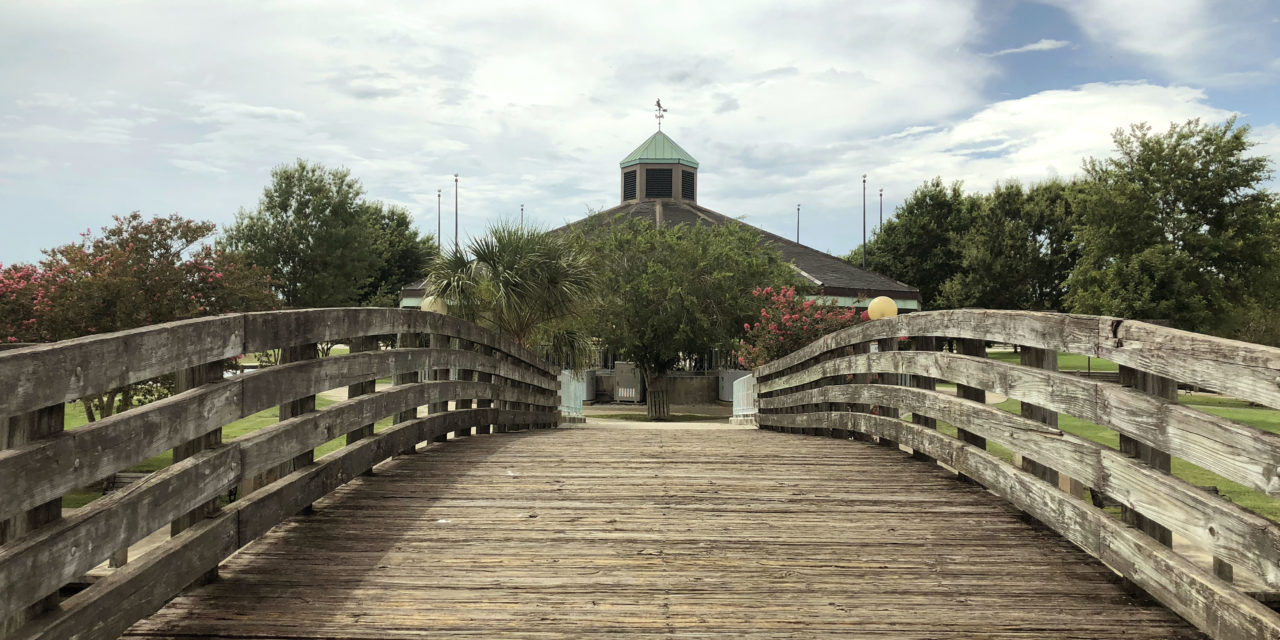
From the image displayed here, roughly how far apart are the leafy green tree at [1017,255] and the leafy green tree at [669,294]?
2257 cm

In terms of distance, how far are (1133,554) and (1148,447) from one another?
1.49ft

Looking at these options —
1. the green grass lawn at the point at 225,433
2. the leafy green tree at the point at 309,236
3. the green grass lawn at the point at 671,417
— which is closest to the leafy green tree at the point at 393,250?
the leafy green tree at the point at 309,236

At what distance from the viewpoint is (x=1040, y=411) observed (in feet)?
15.9

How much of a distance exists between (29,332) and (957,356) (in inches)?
591

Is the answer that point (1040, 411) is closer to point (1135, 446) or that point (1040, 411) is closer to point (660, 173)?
point (1135, 446)

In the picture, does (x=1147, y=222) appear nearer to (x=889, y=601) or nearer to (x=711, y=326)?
(x=711, y=326)

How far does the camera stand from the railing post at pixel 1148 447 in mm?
3613

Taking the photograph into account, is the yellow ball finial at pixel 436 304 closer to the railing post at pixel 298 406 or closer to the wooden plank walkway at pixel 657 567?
the wooden plank walkway at pixel 657 567

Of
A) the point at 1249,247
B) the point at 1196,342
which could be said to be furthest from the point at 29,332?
the point at 1249,247

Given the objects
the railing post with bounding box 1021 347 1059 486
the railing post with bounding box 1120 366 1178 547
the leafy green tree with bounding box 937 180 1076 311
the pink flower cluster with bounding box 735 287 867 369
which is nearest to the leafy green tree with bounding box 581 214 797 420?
the pink flower cluster with bounding box 735 287 867 369

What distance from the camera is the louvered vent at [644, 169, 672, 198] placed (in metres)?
42.4

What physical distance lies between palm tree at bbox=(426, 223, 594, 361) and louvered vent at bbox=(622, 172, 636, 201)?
27142mm

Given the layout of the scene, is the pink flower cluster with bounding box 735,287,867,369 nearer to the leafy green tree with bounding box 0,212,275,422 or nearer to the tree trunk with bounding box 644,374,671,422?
the tree trunk with bounding box 644,374,671,422

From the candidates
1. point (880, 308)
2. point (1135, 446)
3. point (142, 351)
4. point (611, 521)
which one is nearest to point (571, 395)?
point (880, 308)
